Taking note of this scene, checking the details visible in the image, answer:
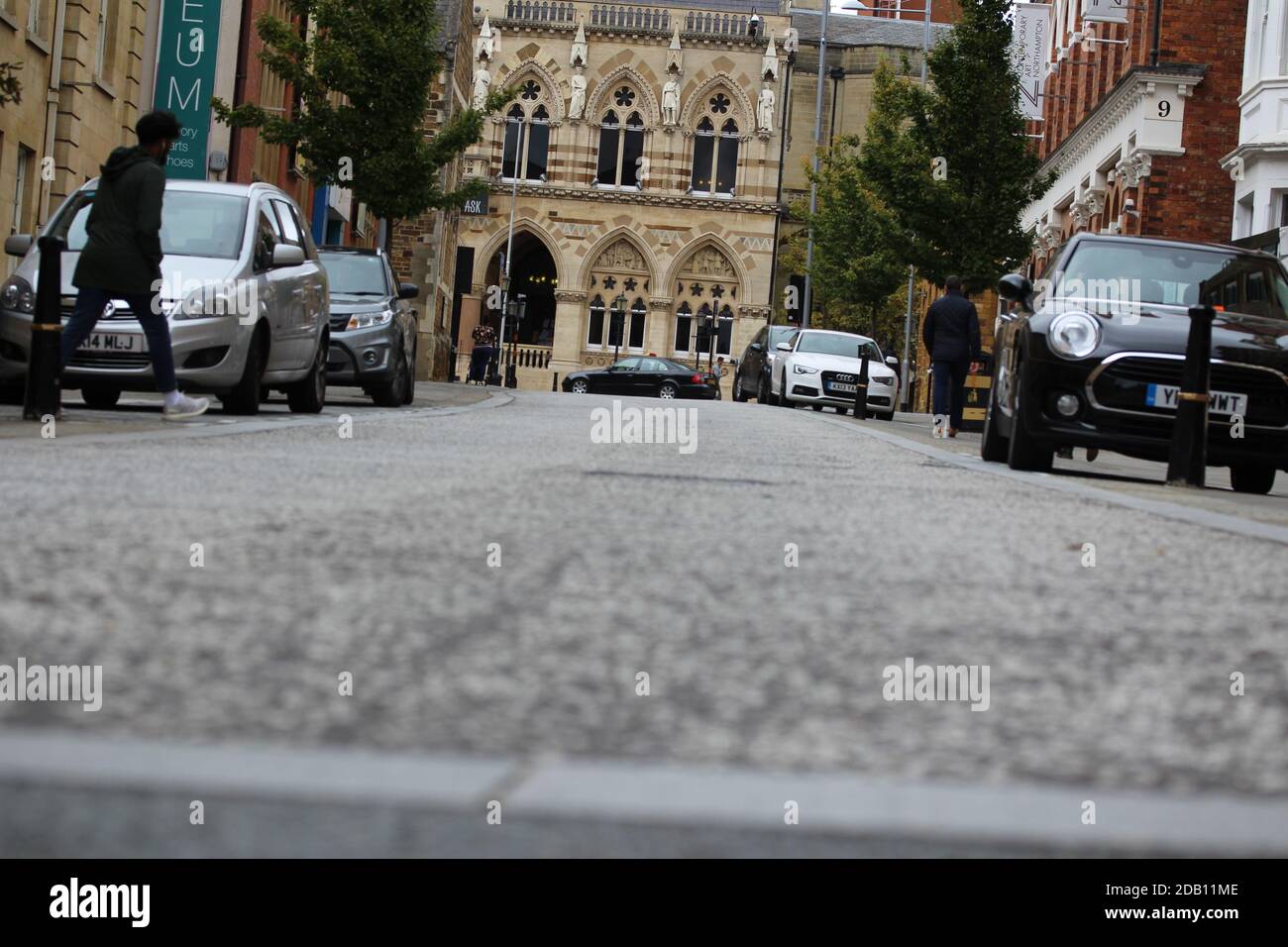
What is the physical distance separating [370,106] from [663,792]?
3383 centimetres

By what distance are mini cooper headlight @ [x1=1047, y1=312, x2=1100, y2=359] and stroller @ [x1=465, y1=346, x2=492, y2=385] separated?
150 feet

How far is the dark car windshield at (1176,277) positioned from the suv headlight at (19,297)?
722 cm

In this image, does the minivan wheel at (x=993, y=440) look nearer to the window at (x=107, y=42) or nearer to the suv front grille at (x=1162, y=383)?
the suv front grille at (x=1162, y=383)

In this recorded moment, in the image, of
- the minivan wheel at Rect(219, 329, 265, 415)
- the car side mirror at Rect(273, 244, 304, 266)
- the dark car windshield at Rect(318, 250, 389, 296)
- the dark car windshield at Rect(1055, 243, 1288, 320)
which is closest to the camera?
the dark car windshield at Rect(1055, 243, 1288, 320)

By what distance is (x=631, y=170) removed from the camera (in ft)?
259

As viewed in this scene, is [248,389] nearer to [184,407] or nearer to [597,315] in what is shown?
[184,407]

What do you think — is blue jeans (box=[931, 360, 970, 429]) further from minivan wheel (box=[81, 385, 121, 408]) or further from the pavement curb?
minivan wheel (box=[81, 385, 121, 408])

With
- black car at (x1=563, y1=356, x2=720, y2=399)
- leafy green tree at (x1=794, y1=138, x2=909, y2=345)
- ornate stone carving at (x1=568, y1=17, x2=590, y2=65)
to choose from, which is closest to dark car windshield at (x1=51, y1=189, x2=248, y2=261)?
leafy green tree at (x1=794, y1=138, x2=909, y2=345)

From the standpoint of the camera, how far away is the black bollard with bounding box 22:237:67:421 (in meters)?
11.4

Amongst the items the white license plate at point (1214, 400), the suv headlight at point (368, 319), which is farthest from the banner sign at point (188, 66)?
the white license plate at point (1214, 400)

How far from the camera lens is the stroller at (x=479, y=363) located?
58.2 m

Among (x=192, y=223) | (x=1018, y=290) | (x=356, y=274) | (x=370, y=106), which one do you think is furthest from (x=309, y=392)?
(x=370, y=106)

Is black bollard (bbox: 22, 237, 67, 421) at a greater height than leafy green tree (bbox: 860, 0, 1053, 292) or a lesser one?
lesser

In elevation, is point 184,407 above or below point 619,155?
below
